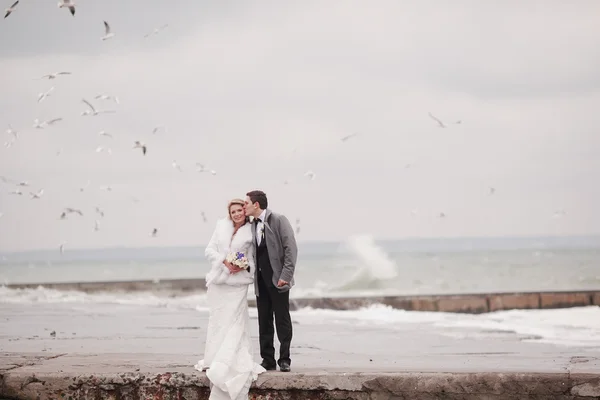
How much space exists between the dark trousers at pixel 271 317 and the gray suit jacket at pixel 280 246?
0.40ft

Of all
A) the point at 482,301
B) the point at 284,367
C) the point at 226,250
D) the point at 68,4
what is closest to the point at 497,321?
the point at 482,301

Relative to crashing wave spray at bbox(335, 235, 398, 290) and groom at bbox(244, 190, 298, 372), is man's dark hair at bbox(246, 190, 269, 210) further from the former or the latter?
crashing wave spray at bbox(335, 235, 398, 290)

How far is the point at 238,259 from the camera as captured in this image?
293 inches

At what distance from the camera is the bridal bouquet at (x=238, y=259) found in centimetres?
741

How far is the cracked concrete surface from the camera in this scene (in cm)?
700

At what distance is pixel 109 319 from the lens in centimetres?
1906

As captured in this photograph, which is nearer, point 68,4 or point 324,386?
point 324,386

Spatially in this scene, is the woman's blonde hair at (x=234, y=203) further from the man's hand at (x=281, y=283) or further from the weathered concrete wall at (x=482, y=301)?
the weathered concrete wall at (x=482, y=301)

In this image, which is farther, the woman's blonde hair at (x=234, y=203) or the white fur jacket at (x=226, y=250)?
the woman's blonde hair at (x=234, y=203)

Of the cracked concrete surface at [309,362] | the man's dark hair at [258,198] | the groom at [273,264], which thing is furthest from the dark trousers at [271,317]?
the man's dark hair at [258,198]

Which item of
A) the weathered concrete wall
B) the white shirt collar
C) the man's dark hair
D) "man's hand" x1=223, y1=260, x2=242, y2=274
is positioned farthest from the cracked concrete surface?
the weathered concrete wall

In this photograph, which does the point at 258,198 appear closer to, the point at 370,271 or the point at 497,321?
the point at 497,321

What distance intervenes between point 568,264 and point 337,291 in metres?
32.1

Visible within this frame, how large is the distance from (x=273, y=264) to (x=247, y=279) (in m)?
0.27
